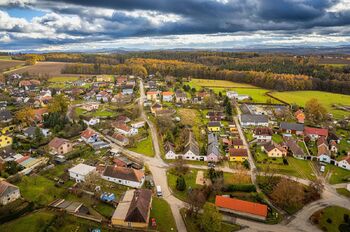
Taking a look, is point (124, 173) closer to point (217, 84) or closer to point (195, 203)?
point (195, 203)

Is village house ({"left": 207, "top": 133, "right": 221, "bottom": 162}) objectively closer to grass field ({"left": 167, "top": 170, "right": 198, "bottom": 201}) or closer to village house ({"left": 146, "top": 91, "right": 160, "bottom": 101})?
grass field ({"left": 167, "top": 170, "right": 198, "bottom": 201})

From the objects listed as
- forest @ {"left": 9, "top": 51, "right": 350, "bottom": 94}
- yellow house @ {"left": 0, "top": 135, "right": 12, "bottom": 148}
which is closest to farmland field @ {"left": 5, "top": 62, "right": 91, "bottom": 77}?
forest @ {"left": 9, "top": 51, "right": 350, "bottom": 94}

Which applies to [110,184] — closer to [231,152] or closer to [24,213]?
[24,213]

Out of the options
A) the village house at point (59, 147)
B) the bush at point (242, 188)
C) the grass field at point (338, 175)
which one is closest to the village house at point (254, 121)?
the grass field at point (338, 175)

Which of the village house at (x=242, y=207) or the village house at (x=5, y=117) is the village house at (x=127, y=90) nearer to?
the village house at (x=5, y=117)

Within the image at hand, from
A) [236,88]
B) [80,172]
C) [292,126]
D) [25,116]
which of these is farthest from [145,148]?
[236,88]

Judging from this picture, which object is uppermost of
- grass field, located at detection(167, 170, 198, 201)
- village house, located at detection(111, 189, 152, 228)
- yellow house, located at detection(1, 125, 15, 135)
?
village house, located at detection(111, 189, 152, 228)

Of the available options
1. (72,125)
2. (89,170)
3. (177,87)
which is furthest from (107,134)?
(177,87)
